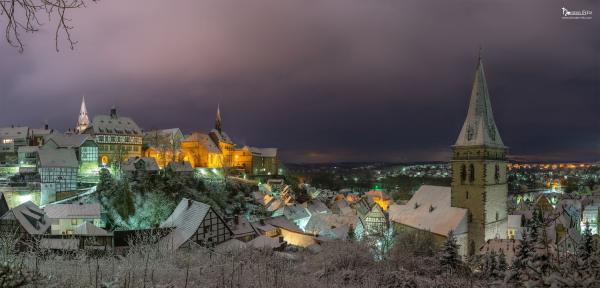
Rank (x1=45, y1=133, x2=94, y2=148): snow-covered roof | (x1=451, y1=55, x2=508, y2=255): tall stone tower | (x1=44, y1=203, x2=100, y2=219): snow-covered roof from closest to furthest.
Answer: (x1=451, y1=55, x2=508, y2=255): tall stone tower
(x1=44, y1=203, x2=100, y2=219): snow-covered roof
(x1=45, y1=133, x2=94, y2=148): snow-covered roof

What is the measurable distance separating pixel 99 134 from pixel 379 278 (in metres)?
56.9

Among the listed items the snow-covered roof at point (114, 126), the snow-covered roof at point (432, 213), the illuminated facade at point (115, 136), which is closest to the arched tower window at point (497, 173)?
the snow-covered roof at point (432, 213)

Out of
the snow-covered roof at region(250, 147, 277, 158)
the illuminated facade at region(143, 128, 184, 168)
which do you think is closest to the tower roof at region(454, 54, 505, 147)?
the illuminated facade at region(143, 128, 184, 168)

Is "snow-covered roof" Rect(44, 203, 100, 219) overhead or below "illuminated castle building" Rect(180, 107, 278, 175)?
below

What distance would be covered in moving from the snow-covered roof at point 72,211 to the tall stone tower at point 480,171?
105 ft

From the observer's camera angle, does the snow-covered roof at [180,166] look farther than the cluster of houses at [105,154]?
Yes

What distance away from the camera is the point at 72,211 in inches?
1303

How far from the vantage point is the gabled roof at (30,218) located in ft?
93.5

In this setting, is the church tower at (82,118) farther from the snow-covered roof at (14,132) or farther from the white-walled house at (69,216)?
the white-walled house at (69,216)

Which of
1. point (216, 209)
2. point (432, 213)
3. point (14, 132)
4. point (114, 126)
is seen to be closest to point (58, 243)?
point (216, 209)

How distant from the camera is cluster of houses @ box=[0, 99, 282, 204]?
43.4 metres

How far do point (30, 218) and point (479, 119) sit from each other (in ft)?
125

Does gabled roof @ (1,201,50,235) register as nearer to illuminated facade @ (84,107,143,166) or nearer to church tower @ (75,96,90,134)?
illuminated facade @ (84,107,143,166)

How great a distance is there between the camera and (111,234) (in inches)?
1100
